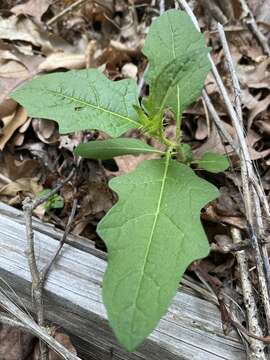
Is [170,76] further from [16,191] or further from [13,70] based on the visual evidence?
[13,70]

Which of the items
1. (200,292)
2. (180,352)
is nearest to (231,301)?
(200,292)

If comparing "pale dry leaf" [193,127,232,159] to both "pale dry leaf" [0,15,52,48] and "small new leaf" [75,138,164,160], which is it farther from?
"pale dry leaf" [0,15,52,48]

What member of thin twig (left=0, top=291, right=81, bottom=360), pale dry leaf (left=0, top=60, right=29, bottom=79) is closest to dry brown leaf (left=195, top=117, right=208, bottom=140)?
pale dry leaf (left=0, top=60, right=29, bottom=79)

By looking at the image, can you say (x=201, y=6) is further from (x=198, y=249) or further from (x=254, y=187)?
(x=198, y=249)

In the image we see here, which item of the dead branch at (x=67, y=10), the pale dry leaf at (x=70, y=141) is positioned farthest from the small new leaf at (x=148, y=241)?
the dead branch at (x=67, y=10)

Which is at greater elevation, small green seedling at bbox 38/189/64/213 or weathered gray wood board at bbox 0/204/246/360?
small green seedling at bbox 38/189/64/213

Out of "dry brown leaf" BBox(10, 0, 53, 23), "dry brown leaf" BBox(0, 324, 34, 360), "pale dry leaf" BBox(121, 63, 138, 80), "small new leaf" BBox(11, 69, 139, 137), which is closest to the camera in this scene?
"small new leaf" BBox(11, 69, 139, 137)

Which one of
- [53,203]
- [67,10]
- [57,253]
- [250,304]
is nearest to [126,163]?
[53,203]
